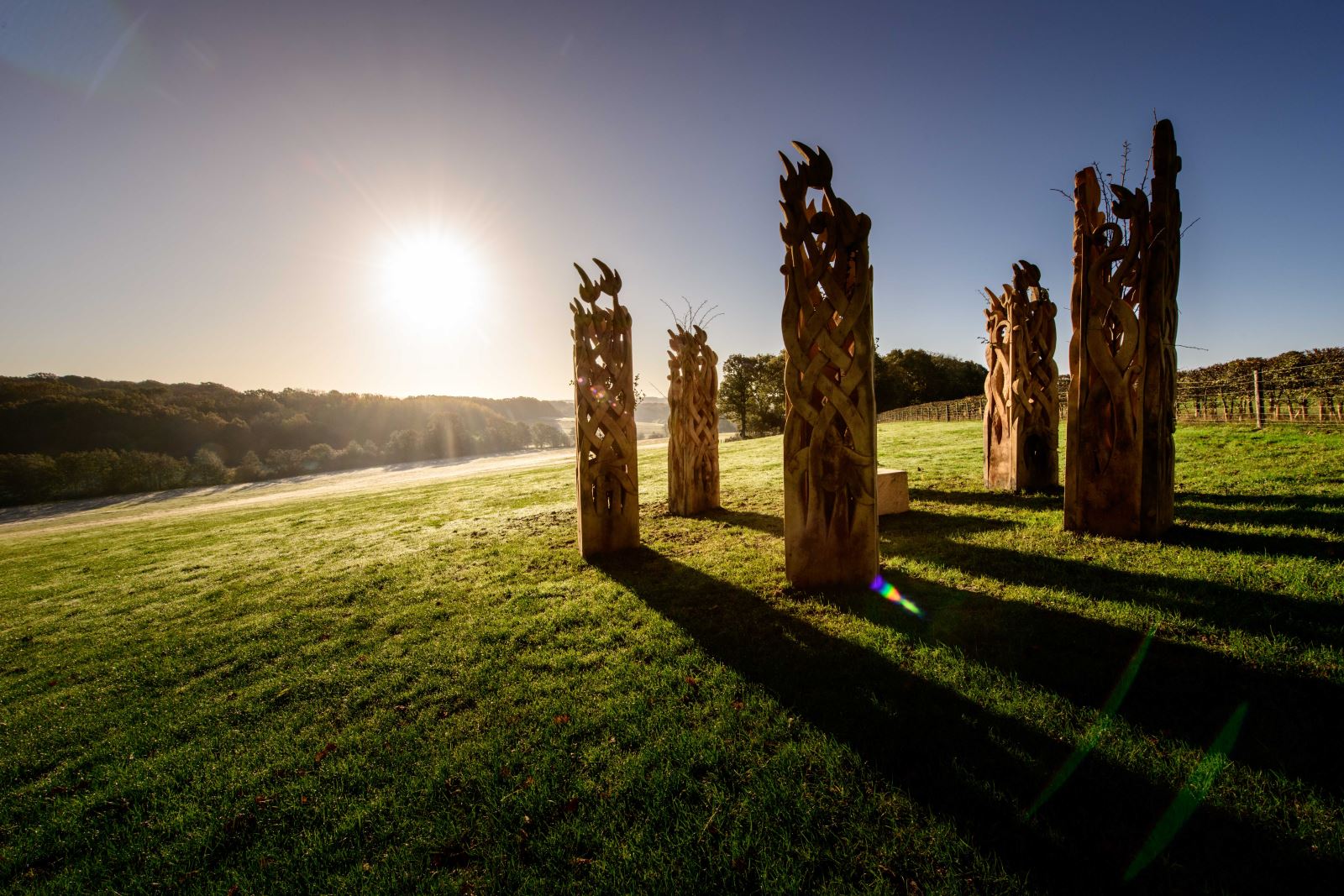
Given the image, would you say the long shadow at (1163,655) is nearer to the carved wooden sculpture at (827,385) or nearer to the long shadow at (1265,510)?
the carved wooden sculpture at (827,385)

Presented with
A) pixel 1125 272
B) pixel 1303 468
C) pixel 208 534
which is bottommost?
pixel 208 534

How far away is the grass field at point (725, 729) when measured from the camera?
2039 millimetres

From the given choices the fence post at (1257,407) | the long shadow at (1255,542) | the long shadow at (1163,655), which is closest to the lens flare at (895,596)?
the long shadow at (1163,655)

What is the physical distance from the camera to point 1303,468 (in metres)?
7.59

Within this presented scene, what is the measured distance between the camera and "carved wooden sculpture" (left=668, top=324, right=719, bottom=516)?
924cm

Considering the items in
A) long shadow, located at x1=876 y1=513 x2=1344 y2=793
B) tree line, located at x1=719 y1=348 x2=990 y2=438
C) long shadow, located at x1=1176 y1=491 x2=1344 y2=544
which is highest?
tree line, located at x1=719 y1=348 x2=990 y2=438

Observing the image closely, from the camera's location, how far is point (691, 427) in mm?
9320

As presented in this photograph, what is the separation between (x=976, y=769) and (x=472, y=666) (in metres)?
3.58

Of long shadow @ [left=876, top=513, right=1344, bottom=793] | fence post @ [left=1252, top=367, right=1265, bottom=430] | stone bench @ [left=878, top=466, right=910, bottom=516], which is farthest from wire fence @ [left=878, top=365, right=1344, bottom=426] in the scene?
long shadow @ [left=876, top=513, right=1344, bottom=793]

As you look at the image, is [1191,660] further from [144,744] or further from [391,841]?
[144,744]

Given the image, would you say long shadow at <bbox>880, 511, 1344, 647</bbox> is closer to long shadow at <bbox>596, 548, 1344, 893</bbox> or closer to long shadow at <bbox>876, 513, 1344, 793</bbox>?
long shadow at <bbox>876, 513, 1344, 793</bbox>

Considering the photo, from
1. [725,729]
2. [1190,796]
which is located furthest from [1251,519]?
[725,729]

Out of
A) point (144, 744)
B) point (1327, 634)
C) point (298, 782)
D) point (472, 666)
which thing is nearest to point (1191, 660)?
point (1327, 634)

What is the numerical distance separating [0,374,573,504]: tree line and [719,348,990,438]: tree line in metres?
31.4
